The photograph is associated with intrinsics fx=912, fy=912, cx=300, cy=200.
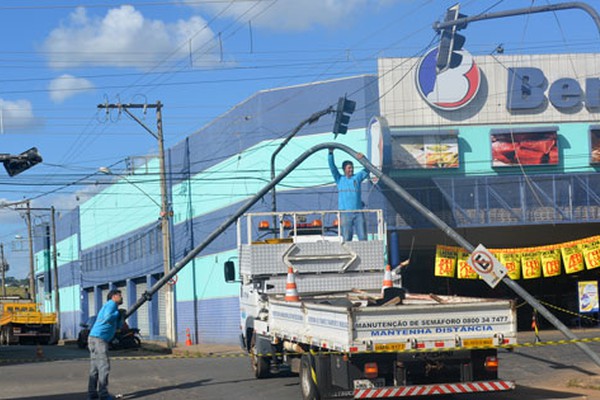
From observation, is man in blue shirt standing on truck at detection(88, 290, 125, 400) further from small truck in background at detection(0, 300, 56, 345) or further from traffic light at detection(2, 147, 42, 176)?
small truck in background at detection(0, 300, 56, 345)

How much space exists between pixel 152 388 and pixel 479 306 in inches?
286

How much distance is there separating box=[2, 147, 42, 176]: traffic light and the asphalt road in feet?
16.7

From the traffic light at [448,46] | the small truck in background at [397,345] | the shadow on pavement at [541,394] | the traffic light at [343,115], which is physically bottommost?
the shadow on pavement at [541,394]

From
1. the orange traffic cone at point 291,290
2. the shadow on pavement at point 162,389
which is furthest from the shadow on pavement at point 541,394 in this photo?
the shadow on pavement at point 162,389

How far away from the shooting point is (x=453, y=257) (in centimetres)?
3209

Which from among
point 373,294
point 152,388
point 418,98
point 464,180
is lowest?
point 152,388

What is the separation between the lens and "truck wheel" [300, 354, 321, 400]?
44.5 feet

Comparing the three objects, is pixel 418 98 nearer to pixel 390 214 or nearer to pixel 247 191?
pixel 390 214

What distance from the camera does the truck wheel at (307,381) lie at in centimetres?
1355

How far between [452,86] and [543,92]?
3472mm

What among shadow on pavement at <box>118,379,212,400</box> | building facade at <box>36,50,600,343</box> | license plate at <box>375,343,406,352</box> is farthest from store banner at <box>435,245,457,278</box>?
license plate at <box>375,343,406,352</box>

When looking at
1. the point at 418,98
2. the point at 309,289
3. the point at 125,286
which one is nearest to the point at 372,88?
the point at 418,98

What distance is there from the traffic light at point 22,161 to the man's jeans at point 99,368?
8907mm

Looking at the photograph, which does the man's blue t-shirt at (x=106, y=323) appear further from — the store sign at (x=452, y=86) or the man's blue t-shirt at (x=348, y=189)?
the store sign at (x=452, y=86)
